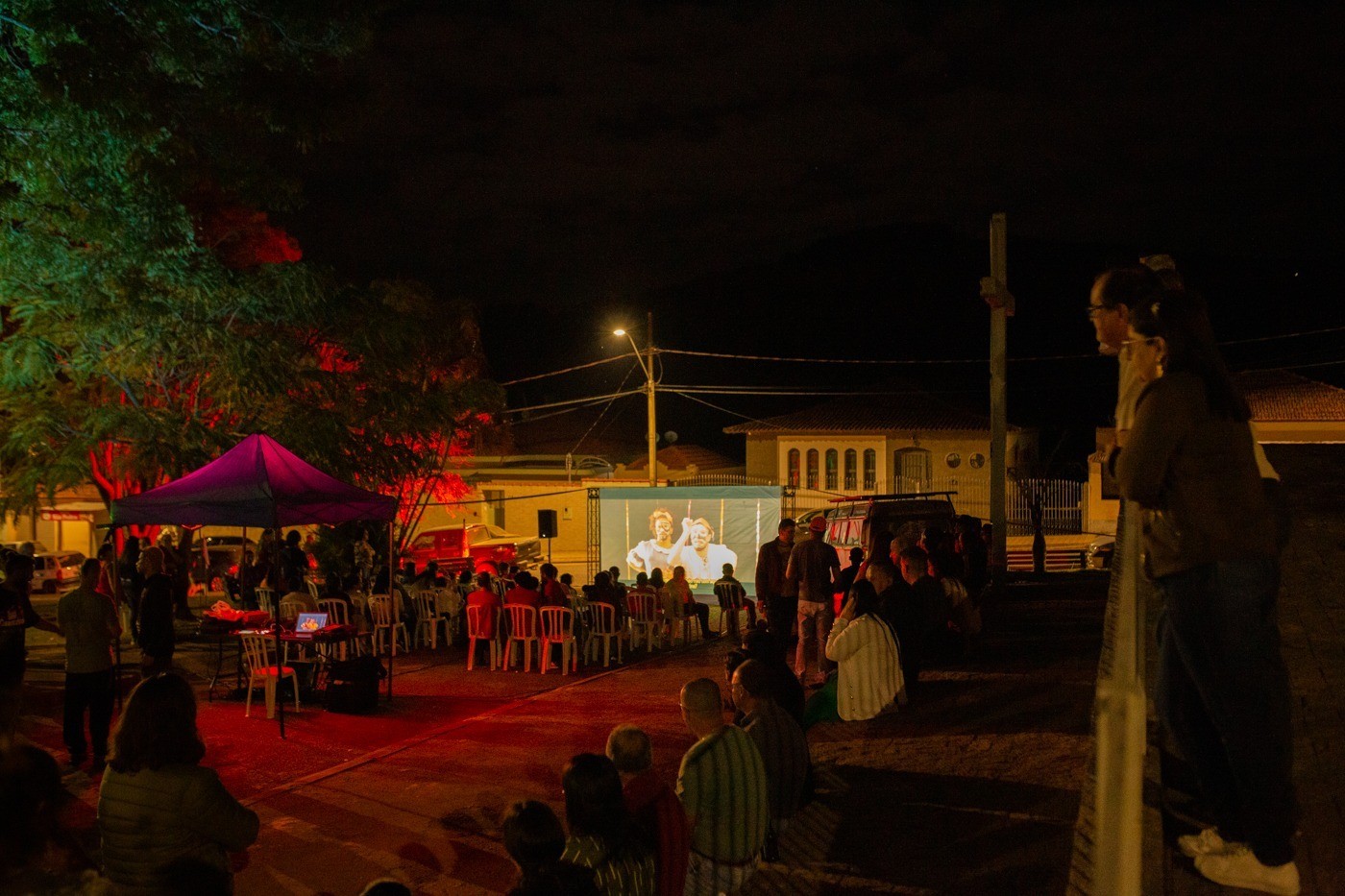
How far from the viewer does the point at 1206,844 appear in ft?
9.88

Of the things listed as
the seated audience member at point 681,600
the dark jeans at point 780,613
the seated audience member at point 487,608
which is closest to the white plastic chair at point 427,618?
the seated audience member at point 487,608

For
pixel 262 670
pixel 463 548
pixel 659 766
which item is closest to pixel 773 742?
pixel 659 766

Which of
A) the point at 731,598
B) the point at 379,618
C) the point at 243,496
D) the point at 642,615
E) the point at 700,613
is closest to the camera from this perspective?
the point at 243,496

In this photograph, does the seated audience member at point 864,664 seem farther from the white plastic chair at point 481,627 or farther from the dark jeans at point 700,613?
the dark jeans at point 700,613

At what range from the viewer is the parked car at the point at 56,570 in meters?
27.9

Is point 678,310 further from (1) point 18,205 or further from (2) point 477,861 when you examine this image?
(2) point 477,861

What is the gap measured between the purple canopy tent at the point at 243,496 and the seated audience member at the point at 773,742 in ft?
18.4

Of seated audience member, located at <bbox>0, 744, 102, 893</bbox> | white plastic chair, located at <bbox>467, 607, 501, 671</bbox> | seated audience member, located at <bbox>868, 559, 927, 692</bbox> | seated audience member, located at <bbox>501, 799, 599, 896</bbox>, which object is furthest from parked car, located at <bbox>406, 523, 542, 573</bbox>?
seated audience member, located at <bbox>0, 744, 102, 893</bbox>

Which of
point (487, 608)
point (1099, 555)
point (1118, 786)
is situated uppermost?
point (1118, 786)

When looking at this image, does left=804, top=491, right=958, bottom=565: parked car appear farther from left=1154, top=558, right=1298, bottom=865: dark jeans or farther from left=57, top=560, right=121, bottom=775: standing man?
left=1154, top=558, right=1298, bottom=865: dark jeans

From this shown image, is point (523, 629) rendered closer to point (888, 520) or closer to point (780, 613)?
point (780, 613)

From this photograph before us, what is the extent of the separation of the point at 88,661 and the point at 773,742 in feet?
19.2

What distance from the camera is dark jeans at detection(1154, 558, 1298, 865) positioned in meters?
2.77

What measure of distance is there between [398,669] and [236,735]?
407 cm
